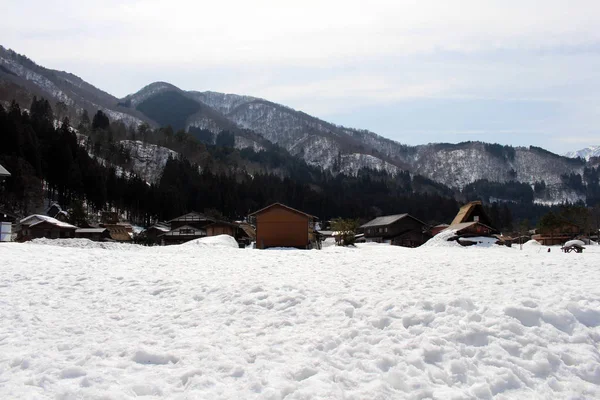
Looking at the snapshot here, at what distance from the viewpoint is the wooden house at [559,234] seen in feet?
256

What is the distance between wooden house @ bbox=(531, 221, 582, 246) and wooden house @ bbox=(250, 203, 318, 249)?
53.6m

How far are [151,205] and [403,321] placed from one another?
96.2m

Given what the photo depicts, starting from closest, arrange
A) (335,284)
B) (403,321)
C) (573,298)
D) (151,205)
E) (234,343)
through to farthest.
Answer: (234,343) → (403,321) → (573,298) → (335,284) → (151,205)

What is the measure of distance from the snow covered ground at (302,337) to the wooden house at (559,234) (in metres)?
76.0

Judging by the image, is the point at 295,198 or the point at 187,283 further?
the point at 295,198

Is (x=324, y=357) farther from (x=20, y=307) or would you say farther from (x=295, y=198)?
(x=295, y=198)

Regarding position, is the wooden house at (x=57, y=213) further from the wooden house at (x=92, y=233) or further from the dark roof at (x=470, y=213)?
the dark roof at (x=470, y=213)

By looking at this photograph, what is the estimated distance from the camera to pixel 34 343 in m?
7.97

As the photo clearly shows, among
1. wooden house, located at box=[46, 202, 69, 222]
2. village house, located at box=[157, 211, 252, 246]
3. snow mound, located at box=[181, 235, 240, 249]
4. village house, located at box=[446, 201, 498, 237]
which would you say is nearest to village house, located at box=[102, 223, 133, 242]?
wooden house, located at box=[46, 202, 69, 222]

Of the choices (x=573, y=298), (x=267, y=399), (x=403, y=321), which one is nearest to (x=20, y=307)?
(x=267, y=399)

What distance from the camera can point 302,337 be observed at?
8078 mm

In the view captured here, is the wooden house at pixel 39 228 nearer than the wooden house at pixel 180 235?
Yes

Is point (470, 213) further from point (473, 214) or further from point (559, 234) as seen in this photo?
point (559, 234)

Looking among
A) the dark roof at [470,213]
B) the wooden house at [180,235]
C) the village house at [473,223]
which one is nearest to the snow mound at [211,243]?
the village house at [473,223]
